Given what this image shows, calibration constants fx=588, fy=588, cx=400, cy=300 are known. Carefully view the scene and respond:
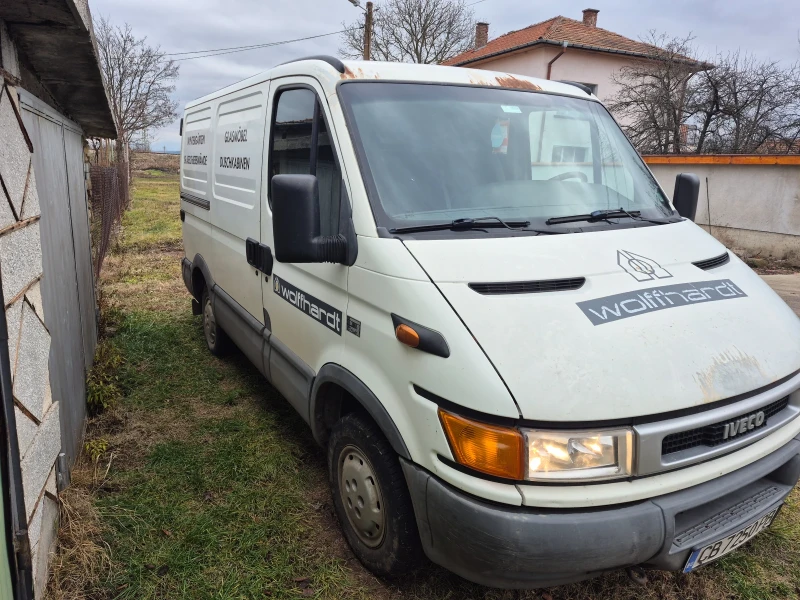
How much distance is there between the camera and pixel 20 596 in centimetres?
208

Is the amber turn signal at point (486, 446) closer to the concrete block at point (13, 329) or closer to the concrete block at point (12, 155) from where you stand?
the concrete block at point (13, 329)

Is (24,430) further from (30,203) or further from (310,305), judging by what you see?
(310,305)

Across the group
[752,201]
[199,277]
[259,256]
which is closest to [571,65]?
[752,201]

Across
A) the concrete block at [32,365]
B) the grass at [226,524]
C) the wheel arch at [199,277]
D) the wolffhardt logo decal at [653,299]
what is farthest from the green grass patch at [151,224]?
A: the wolffhardt logo decal at [653,299]

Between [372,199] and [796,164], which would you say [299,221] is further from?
[796,164]

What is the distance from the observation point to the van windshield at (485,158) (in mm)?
2674

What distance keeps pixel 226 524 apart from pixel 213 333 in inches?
104

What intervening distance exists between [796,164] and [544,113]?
9.75 meters

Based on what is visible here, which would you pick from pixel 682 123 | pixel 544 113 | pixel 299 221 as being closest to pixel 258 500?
pixel 299 221

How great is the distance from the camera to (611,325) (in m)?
2.15

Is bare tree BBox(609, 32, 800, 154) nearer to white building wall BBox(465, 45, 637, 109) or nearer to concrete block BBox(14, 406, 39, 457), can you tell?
white building wall BBox(465, 45, 637, 109)

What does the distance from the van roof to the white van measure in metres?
0.02

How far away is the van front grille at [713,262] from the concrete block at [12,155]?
2.81m

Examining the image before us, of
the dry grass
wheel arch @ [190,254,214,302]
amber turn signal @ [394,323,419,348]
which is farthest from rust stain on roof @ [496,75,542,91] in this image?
the dry grass
